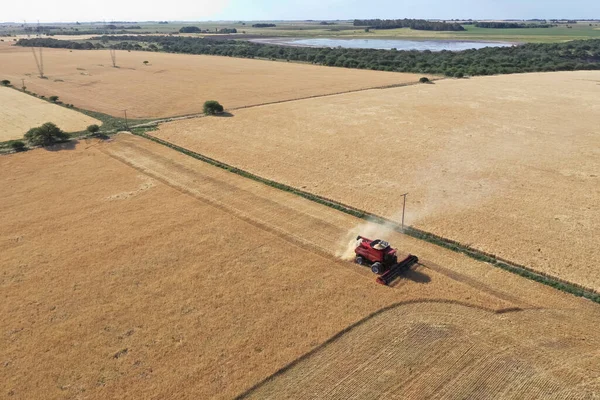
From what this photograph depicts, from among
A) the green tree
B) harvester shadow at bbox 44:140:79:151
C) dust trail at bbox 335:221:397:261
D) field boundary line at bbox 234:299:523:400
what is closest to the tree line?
dust trail at bbox 335:221:397:261

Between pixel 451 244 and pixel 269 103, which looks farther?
pixel 269 103

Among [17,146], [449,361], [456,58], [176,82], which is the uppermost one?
[456,58]

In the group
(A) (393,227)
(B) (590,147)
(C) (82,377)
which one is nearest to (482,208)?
(A) (393,227)

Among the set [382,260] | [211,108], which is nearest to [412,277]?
[382,260]

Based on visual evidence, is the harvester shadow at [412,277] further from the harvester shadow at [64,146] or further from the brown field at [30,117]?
the brown field at [30,117]

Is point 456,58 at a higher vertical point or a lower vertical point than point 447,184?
higher

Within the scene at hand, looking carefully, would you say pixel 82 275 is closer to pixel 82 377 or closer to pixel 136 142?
pixel 82 377

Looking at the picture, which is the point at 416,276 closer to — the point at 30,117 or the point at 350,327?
the point at 350,327

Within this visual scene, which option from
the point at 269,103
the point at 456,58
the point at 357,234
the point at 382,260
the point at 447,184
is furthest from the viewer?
the point at 456,58

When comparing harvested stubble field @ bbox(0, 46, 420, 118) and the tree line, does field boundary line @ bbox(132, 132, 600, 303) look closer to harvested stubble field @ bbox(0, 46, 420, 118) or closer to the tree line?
harvested stubble field @ bbox(0, 46, 420, 118)
